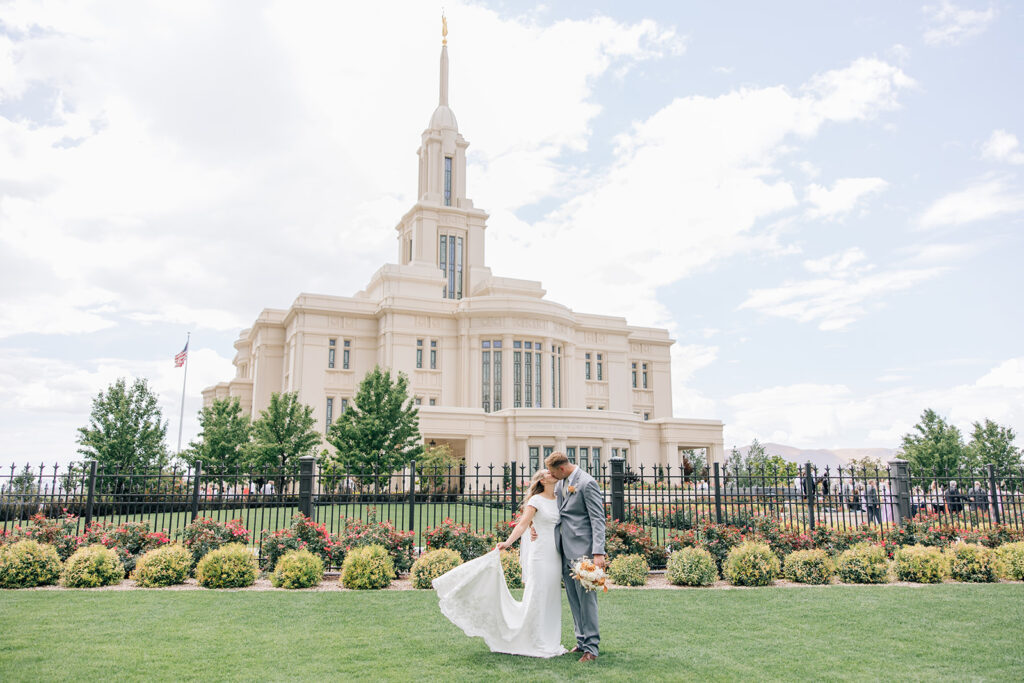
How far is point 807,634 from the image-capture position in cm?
739

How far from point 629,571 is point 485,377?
31189 millimetres

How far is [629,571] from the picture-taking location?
1065 centimetres

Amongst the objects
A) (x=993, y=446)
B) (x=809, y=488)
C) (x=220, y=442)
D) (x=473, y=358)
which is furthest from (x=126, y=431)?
(x=993, y=446)

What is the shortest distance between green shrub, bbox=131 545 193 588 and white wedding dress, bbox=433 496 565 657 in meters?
5.89

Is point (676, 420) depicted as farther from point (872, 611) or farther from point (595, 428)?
point (872, 611)

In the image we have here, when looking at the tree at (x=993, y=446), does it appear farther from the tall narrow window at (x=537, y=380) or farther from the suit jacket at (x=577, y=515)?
the suit jacket at (x=577, y=515)

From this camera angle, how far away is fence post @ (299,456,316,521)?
12.5 m

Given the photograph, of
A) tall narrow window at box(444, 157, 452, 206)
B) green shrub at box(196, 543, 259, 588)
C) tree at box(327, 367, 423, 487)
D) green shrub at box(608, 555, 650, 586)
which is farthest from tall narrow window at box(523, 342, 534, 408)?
green shrub at box(196, 543, 259, 588)

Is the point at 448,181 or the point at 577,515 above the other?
the point at 448,181

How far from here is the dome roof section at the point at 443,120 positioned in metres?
53.8

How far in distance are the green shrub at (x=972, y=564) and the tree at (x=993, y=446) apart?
22.5m

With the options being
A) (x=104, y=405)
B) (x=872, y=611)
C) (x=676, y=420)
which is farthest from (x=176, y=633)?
A: (x=676, y=420)

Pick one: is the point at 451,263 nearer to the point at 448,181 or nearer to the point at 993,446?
the point at 448,181

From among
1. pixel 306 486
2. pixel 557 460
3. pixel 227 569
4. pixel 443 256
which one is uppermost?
pixel 443 256
